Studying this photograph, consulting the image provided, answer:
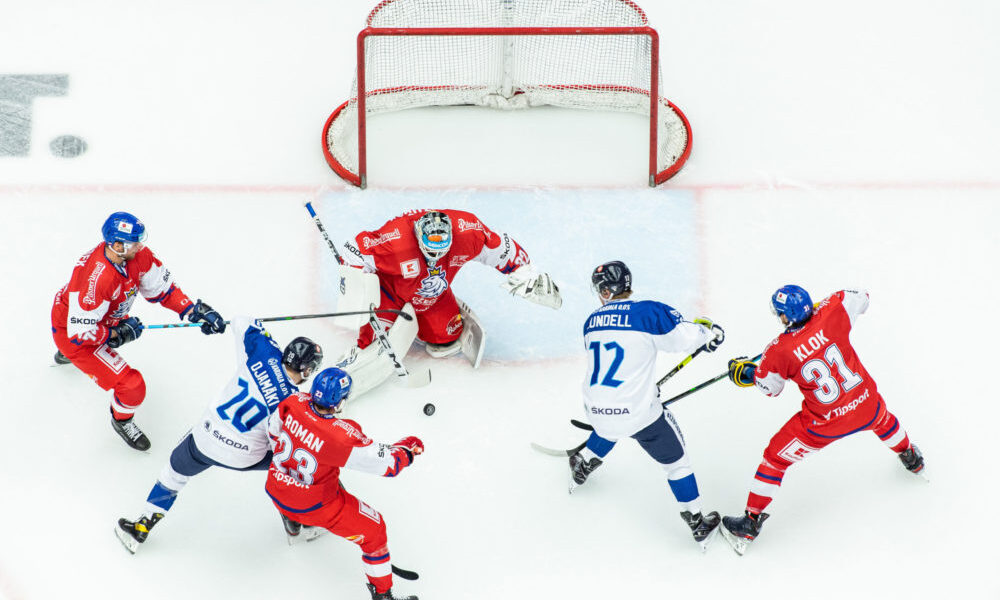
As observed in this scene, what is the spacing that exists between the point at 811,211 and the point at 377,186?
204 cm

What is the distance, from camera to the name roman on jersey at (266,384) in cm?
512

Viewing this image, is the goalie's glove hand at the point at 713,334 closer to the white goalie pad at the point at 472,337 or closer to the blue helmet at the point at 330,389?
the white goalie pad at the point at 472,337

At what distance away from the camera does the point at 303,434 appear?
4898 millimetres

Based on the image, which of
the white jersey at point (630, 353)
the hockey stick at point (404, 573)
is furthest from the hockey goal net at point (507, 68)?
the hockey stick at point (404, 573)

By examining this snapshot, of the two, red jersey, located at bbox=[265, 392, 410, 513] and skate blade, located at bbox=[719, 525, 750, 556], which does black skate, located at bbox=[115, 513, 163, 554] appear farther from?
skate blade, located at bbox=[719, 525, 750, 556]

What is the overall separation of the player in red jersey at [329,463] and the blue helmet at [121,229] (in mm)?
938

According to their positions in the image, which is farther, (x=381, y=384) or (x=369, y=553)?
(x=381, y=384)

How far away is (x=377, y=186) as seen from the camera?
268 inches

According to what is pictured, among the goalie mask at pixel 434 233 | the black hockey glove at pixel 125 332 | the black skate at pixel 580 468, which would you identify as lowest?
the black skate at pixel 580 468

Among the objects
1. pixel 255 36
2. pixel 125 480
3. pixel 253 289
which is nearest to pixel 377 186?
pixel 253 289

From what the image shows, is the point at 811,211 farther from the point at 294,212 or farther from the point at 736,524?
the point at 294,212

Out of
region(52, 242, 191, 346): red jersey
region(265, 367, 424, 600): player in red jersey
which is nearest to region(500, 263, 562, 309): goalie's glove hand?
region(265, 367, 424, 600): player in red jersey

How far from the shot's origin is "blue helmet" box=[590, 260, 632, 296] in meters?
5.29

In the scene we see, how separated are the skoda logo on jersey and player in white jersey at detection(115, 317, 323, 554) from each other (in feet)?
2.55
